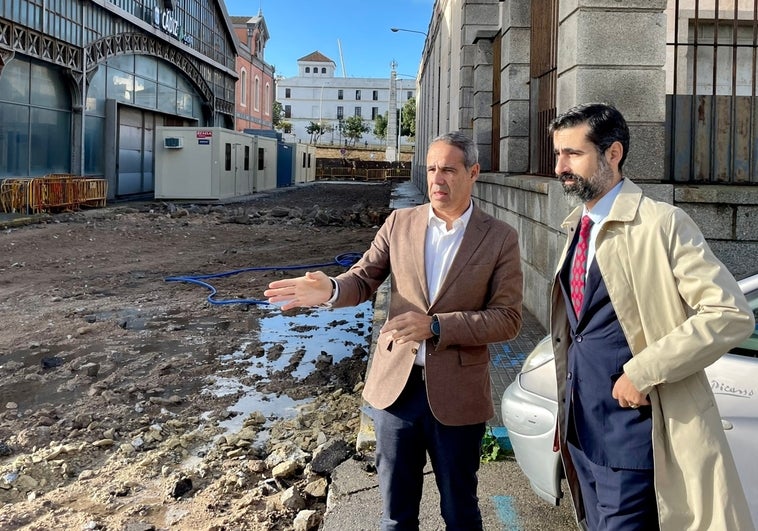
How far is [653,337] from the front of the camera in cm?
222

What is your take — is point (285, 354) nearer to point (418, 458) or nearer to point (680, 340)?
point (418, 458)

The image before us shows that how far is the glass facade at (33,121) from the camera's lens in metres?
23.0

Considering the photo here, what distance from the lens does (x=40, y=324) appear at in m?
8.86

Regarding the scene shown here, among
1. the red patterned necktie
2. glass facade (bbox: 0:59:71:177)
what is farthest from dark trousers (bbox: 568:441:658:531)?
glass facade (bbox: 0:59:71:177)

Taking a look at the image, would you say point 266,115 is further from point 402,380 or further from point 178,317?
point 402,380

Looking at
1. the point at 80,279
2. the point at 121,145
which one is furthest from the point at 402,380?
the point at 121,145

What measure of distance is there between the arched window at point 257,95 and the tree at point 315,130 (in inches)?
1724

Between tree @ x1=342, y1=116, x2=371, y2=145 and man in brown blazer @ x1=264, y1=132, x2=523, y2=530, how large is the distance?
3844 inches

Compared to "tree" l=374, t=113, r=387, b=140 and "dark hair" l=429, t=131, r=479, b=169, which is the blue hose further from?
"tree" l=374, t=113, r=387, b=140

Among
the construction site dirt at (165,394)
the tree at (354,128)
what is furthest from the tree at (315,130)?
the construction site dirt at (165,394)

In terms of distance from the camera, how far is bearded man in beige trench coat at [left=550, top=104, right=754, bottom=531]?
83.3 inches

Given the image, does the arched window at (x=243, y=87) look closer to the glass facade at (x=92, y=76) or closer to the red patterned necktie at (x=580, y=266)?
the glass facade at (x=92, y=76)

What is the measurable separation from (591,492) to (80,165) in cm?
2809

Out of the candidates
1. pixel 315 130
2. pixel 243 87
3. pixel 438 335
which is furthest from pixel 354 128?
pixel 438 335
